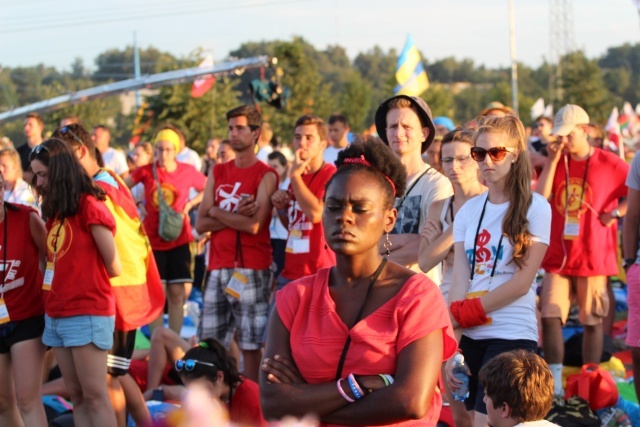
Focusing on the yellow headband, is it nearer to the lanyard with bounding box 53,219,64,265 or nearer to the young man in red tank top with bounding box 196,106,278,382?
the young man in red tank top with bounding box 196,106,278,382

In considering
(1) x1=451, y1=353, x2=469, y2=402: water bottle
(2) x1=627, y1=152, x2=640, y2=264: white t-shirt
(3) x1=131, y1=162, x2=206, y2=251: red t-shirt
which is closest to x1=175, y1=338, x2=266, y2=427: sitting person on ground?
(1) x1=451, y1=353, x2=469, y2=402: water bottle

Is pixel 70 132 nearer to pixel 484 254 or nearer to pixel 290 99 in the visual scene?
pixel 484 254

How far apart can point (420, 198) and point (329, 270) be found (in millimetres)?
2468

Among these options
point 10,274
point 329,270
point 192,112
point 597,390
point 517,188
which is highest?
point 192,112

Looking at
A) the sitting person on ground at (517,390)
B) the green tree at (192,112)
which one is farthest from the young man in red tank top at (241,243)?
the green tree at (192,112)

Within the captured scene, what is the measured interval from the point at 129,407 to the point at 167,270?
3064 mm

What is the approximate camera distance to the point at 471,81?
5640 inches

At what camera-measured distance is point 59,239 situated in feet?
18.7

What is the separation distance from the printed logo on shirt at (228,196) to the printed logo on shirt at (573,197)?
2.83 metres

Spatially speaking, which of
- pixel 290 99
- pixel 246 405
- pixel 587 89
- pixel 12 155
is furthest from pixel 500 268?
pixel 587 89

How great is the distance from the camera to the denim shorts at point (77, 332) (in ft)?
18.3

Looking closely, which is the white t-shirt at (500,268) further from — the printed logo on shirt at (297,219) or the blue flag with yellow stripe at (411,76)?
the blue flag with yellow stripe at (411,76)

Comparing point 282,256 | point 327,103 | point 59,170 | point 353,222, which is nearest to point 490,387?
point 353,222

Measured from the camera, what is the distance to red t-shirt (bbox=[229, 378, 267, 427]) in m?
5.57
